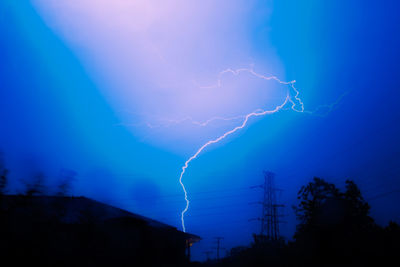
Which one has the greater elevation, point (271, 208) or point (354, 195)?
point (271, 208)

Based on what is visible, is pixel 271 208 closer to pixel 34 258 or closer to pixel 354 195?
pixel 354 195

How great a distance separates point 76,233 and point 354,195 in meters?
7.89

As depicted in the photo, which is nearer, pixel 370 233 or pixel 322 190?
pixel 370 233

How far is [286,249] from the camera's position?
31.8 ft

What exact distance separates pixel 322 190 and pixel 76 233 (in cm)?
752

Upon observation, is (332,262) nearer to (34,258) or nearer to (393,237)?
(393,237)

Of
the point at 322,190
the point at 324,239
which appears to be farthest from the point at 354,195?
the point at 324,239

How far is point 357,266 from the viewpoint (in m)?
6.45

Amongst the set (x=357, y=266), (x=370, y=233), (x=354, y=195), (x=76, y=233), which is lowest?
(x=357, y=266)

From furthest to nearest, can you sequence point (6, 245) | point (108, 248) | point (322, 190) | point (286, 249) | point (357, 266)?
point (286, 249), point (322, 190), point (357, 266), point (108, 248), point (6, 245)

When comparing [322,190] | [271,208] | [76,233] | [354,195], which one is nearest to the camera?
[76,233]

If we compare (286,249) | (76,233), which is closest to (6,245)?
(76,233)

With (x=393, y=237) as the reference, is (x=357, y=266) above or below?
below

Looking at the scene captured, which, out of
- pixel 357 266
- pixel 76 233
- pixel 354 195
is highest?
pixel 354 195
